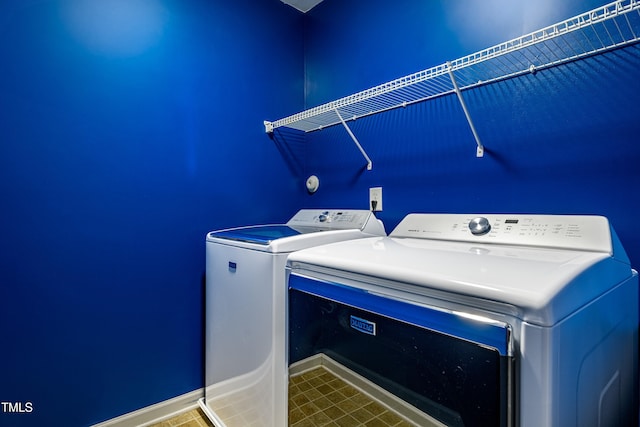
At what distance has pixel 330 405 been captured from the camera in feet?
3.47

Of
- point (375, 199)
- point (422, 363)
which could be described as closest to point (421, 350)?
point (422, 363)

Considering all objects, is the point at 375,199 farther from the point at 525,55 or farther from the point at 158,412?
the point at 158,412

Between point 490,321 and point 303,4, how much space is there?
2436 millimetres

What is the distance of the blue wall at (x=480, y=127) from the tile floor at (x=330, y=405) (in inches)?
37.1

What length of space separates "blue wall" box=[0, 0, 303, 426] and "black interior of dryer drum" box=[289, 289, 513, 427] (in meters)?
1.07

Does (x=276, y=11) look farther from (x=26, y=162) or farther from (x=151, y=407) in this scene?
(x=151, y=407)

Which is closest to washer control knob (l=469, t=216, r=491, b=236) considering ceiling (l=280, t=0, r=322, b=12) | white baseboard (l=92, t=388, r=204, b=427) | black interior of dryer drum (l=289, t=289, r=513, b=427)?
black interior of dryer drum (l=289, t=289, r=513, b=427)

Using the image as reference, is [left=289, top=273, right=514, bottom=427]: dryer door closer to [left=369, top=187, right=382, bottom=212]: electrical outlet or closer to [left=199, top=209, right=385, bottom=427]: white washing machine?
[left=199, top=209, right=385, bottom=427]: white washing machine

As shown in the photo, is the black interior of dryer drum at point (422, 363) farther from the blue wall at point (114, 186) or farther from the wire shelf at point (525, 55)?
the blue wall at point (114, 186)

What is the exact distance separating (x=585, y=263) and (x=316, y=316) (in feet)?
2.50

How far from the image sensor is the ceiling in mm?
2297

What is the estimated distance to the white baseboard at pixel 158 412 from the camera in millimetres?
1627

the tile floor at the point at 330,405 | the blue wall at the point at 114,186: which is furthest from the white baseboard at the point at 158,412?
the tile floor at the point at 330,405

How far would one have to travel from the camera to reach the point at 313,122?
7.03ft
